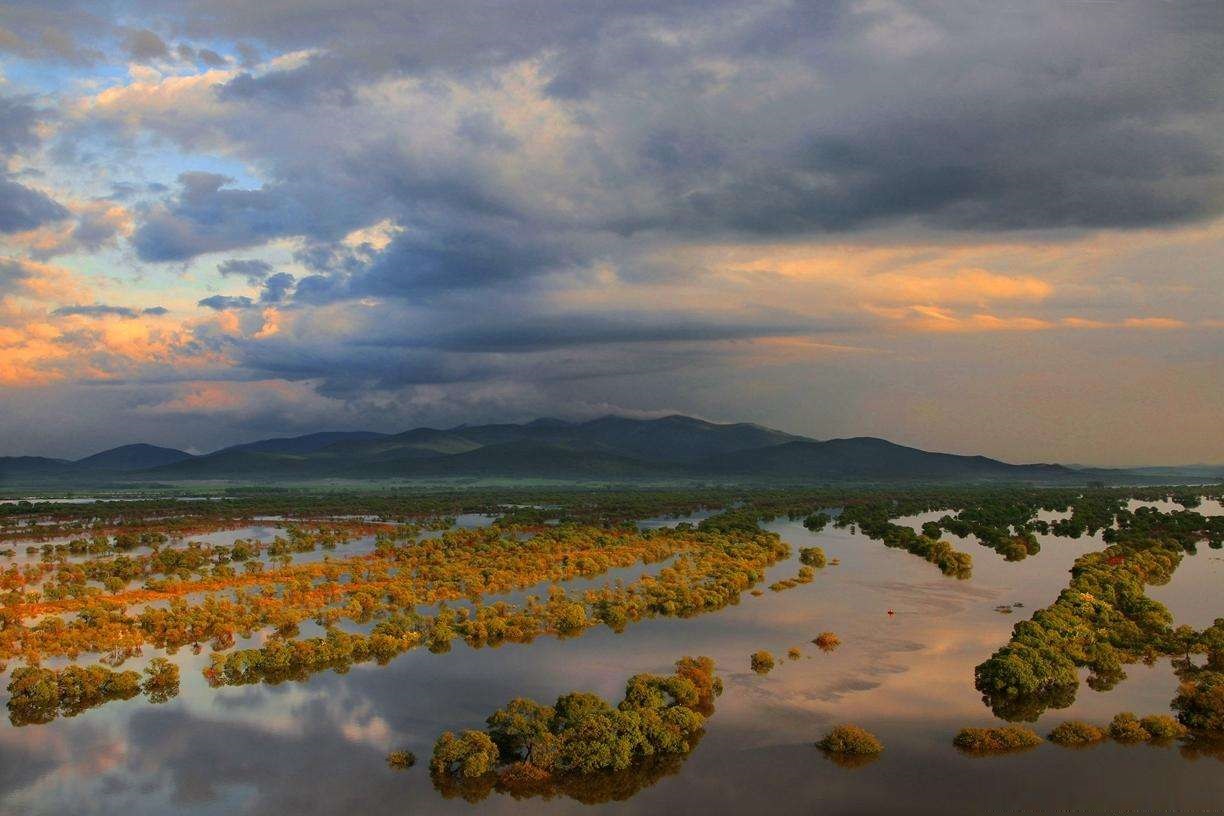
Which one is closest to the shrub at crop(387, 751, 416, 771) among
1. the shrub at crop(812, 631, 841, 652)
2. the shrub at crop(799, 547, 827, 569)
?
the shrub at crop(812, 631, 841, 652)

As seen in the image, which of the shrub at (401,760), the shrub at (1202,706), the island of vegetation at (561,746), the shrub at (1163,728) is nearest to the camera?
the island of vegetation at (561,746)

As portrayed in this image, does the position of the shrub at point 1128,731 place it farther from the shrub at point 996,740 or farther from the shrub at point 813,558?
the shrub at point 813,558

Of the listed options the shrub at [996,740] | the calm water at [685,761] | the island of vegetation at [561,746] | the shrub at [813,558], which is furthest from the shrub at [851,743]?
the shrub at [813,558]

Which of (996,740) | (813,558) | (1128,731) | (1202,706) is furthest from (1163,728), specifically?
(813,558)

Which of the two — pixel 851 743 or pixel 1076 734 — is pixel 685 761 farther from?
pixel 1076 734

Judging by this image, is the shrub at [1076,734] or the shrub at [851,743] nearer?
the shrub at [851,743]
